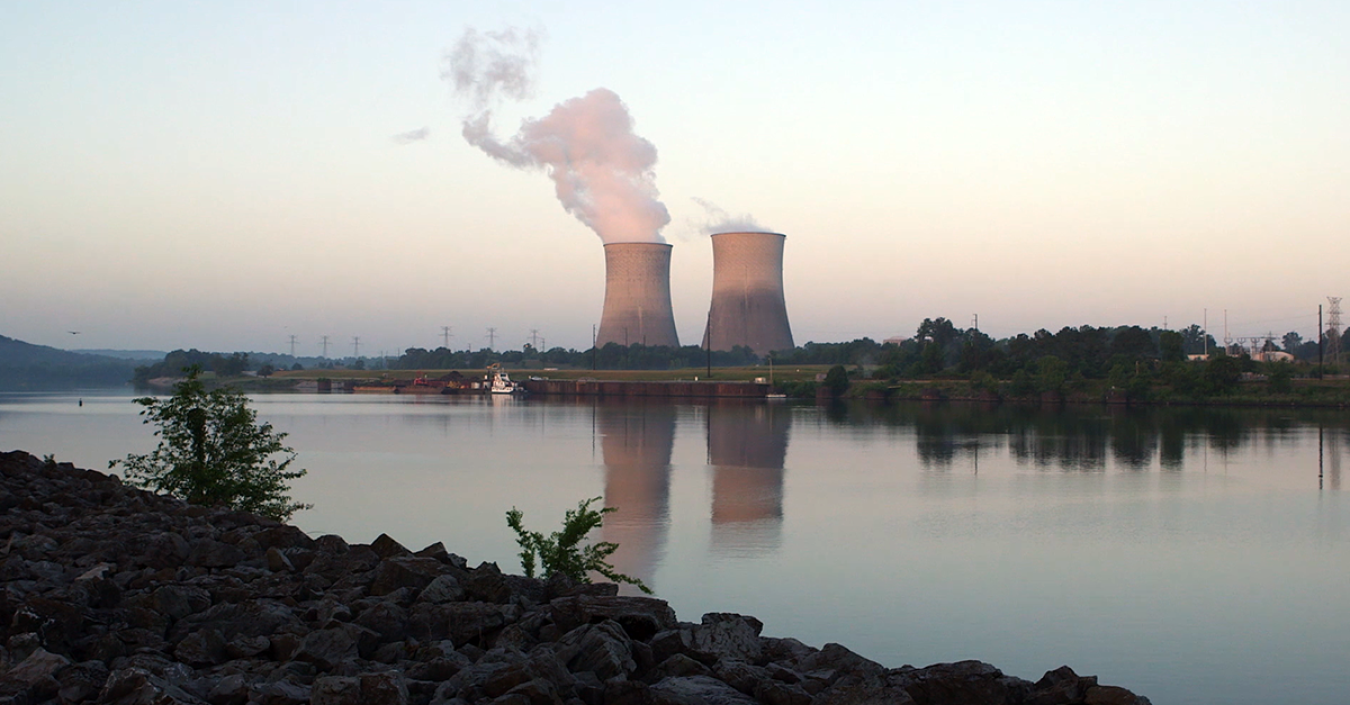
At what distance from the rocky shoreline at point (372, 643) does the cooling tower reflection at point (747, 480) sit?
16.9ft

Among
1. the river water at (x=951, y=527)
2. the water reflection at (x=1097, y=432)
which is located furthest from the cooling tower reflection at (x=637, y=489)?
the water reflection at (x=1097, y=432)

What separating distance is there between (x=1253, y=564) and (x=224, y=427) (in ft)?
29.3

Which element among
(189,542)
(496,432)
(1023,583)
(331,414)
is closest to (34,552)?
(189,542)

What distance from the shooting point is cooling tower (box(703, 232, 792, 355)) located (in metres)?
41.2

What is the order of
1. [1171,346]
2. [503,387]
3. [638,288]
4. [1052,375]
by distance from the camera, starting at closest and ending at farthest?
1. [638,288]
2. [1052,375]
3. [1171,346]
4. [503,387]

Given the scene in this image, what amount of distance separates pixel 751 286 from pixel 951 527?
3018cm

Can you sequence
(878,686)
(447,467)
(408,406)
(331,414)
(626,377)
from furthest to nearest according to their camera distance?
(626,377), (408,406), (331,414), (447,467), (878,686)

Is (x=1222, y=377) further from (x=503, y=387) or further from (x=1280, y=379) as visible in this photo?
(x=503, y=387)

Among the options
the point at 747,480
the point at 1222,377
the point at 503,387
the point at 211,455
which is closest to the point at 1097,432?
the point at 747,480

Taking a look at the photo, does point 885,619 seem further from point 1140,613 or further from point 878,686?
point 878,686

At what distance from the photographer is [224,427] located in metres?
9.46

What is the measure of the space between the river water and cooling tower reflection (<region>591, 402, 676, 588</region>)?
2.5 inches

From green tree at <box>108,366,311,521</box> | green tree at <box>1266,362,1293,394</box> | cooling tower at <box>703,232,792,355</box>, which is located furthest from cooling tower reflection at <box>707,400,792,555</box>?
green tree at <box>1266,362,1293,394</box>

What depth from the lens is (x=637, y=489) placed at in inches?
581
